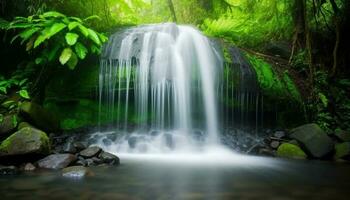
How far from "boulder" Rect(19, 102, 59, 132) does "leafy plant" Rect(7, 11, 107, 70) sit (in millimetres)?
1073

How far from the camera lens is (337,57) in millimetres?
11930

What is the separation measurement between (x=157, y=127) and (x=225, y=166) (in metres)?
2.63

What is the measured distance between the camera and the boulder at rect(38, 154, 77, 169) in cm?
590

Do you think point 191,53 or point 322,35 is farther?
point 322,35

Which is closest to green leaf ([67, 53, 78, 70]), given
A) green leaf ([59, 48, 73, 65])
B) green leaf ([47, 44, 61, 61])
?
green leaf ([59, 48, 73, 65])

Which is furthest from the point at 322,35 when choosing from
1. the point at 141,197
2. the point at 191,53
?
the point at 141,197

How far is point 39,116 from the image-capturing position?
7.71 m

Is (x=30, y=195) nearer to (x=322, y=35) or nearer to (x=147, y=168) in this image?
(x=147, y=168)

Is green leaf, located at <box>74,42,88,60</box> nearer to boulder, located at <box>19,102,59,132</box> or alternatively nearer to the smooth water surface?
boulder, located at <box>19,102,59,132</box>

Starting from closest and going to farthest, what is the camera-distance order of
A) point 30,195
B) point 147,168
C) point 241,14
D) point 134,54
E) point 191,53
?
point 30,195 → point 147,168 → point 134,54 → point 191,53 → point 241,14

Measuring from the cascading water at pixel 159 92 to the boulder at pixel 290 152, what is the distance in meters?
1.55

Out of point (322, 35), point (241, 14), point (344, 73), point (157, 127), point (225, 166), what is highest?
point (241, 14)

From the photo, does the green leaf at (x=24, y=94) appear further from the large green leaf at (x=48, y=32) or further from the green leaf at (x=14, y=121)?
the large green leaf at (x=48, y=32)

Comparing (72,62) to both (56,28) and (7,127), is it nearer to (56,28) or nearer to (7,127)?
(56,28)
